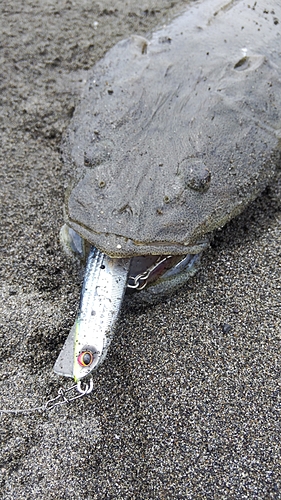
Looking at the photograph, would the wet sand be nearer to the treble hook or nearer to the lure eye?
the treble hook

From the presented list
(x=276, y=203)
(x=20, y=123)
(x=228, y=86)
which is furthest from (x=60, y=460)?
(x=20, y=123)

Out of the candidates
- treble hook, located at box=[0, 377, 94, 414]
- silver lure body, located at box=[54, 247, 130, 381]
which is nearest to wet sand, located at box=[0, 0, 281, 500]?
treble hook, located at box=[0, 377, 94, 414]

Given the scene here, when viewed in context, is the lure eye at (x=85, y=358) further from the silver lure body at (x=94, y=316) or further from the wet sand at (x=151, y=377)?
the wet sand at (x=151, y=377)

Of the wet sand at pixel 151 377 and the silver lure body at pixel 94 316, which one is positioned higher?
the silver lure body at pixel 94 316

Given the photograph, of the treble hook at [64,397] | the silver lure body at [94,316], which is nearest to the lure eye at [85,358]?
the silver lure body at [94,316]

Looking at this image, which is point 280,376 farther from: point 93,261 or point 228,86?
point 228,86

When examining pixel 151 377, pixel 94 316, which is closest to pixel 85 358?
pixel 94 316

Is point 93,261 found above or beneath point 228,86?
beneath
